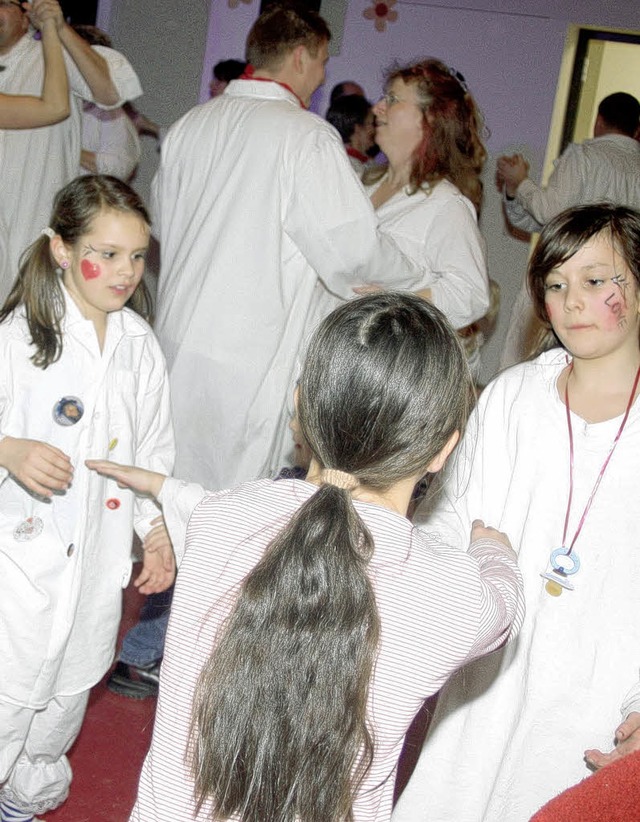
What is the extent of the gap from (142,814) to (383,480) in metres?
0.59

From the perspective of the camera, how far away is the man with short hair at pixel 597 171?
16.0 ft

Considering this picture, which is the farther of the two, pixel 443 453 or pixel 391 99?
pixel 391 99

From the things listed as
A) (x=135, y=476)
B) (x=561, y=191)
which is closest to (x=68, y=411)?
(x=135, y=476)

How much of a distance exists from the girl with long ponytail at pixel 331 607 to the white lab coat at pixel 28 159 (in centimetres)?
255

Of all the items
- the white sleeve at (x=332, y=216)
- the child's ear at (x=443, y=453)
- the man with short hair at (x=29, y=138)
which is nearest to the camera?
the child's ear at (x=443, y=453)

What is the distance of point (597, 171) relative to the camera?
16.0 feet

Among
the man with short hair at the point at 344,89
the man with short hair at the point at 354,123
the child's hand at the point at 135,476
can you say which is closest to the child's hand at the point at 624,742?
→ the child's hand at the point at 135,476

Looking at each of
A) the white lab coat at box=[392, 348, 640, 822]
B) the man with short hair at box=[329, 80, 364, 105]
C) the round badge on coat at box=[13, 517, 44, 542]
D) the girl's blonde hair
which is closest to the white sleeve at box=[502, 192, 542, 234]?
the man with short hair at box=[329, 80, 364, 105]

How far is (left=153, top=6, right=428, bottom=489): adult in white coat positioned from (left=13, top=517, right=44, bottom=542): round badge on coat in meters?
0.99

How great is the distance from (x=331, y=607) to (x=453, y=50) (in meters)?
5.83

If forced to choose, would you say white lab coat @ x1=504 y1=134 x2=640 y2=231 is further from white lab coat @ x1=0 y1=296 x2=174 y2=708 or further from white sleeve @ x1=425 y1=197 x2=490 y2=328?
white lab coat @ x1=0 y1=296 x2=174 y2=708

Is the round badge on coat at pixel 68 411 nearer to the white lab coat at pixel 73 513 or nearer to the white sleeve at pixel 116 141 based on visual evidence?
the white lab coat at pixel 73 513

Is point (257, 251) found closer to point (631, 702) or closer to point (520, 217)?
point (631, 702)

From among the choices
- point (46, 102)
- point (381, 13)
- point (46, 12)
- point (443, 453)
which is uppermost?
point (381, 13)
